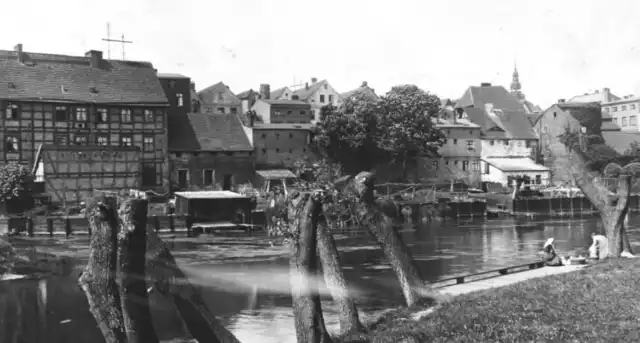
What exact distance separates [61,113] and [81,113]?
5.66ft

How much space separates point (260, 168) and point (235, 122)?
573 cm

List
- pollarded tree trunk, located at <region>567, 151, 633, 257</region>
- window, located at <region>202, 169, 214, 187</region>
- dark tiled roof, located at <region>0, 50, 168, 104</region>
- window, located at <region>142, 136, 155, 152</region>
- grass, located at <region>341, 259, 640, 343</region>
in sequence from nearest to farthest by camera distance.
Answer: grass, located at <region>341, 259, 640, 343</region> → pollarded tree trunk, located at <region>567, 151, 633, 257</region> → dark tiled roof, located at <region>0, 50, 168, 104</region> → window, located at <region>142, 136, 155, 152</region> → window, located at <region>202, 169, 214, 187</region>

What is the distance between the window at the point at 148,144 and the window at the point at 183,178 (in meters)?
3.63

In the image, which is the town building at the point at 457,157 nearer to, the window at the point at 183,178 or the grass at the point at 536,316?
the window at the point at 183,178

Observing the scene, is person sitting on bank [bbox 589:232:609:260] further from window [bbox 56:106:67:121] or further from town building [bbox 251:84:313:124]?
town building [bbox 251:84:313:124]

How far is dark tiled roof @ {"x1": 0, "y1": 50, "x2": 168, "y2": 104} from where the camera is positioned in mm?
63531

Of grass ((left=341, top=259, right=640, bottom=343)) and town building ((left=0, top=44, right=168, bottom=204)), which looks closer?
grass ((left=341, top=259, right=640, bottom=343))

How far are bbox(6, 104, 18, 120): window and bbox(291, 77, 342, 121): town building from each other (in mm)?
40685

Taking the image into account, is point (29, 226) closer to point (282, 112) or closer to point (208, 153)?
point (208, 153)

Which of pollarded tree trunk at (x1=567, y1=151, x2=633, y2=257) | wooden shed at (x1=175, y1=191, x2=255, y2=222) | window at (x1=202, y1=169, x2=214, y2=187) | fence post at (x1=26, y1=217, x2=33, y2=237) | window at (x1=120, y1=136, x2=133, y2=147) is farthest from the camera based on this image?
window at (x1=202, y1=169, x2=214, y2=187)

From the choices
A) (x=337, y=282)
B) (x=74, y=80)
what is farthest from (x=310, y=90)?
(x=337, y=282)

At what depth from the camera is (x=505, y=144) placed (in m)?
92.4

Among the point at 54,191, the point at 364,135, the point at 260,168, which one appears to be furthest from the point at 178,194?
the point at 364,135

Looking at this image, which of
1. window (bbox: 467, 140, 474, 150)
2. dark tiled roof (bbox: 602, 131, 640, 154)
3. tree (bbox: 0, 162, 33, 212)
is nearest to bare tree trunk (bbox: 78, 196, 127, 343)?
tree (bbox: 0, 162, 33, 212)
